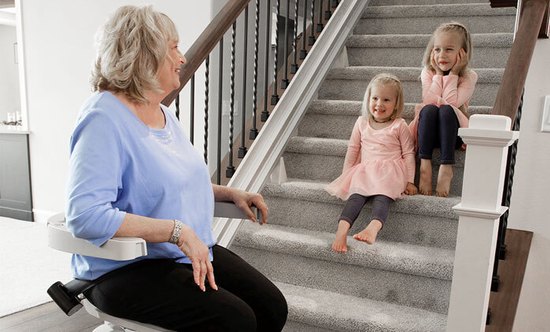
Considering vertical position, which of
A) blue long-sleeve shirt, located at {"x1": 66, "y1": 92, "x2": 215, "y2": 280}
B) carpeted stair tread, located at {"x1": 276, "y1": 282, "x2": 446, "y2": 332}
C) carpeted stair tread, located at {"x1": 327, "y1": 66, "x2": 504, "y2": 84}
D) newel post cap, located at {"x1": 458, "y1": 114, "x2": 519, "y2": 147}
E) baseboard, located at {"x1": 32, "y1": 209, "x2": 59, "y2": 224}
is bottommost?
baseboard, located at {"x1": 32, "y1": 209, "x2": 59, "y2": 224}

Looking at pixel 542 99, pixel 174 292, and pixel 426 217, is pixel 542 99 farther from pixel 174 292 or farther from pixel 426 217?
pixel 174 292

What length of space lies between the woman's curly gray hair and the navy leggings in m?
1.30

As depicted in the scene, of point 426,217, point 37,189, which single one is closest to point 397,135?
point 426,217

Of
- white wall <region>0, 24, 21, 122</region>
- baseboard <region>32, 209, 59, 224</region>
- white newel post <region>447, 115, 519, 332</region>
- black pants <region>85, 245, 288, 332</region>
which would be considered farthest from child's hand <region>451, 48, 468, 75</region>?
white wall <region>0, 24, 21, 122</region>

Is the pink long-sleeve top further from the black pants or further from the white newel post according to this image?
the black pants

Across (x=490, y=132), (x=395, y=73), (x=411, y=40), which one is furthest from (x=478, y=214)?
(x=411, y=40)

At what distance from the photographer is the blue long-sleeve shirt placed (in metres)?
1.08

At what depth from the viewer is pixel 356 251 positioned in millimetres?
1954

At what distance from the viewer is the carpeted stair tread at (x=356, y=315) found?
67.7 inches

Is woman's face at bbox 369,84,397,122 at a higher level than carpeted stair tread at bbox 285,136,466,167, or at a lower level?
higher

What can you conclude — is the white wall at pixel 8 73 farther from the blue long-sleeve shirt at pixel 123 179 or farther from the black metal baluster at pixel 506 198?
the black metal baluster at pixel 506 198

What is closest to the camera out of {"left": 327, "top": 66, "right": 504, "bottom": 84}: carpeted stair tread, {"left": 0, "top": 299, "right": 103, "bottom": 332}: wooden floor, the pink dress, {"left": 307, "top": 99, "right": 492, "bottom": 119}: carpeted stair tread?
the pink dress

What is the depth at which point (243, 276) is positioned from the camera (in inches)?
57.2

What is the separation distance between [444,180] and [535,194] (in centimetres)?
35
